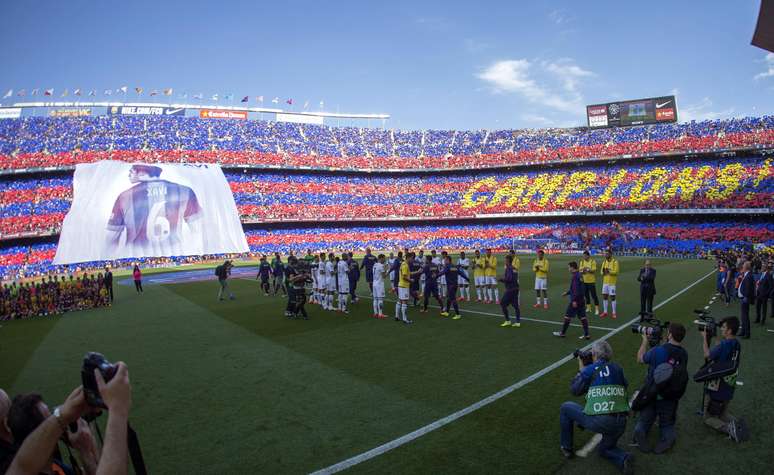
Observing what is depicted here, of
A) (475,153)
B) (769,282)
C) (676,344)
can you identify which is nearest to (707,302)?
(769,282)

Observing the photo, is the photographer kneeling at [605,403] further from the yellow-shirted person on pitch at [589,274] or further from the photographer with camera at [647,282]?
the yellow-shirted person on pitch at [589,274]

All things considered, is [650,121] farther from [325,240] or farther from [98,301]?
[98,301]

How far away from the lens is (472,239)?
55.9 meters

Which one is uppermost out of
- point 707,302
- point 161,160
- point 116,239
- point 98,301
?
point 161,160

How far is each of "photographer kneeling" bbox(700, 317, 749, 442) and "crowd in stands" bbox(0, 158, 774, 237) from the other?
4742 centimetres

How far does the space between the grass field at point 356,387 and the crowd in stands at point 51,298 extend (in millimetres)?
3453

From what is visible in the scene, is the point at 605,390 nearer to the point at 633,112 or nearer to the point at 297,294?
the point at 297,294

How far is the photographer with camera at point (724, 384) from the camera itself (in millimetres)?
5750

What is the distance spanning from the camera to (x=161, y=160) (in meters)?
51.4

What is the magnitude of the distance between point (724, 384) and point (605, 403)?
247 cm

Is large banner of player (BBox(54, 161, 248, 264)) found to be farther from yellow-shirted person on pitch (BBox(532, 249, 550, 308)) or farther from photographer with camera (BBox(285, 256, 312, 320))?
yellow-shirted person on pitch (BBox(532, 249, 550, 308))

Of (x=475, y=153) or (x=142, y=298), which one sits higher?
(x=475, y=153)

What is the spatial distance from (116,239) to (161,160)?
64.5ft

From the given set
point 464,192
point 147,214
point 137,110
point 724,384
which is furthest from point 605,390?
point 137,110
